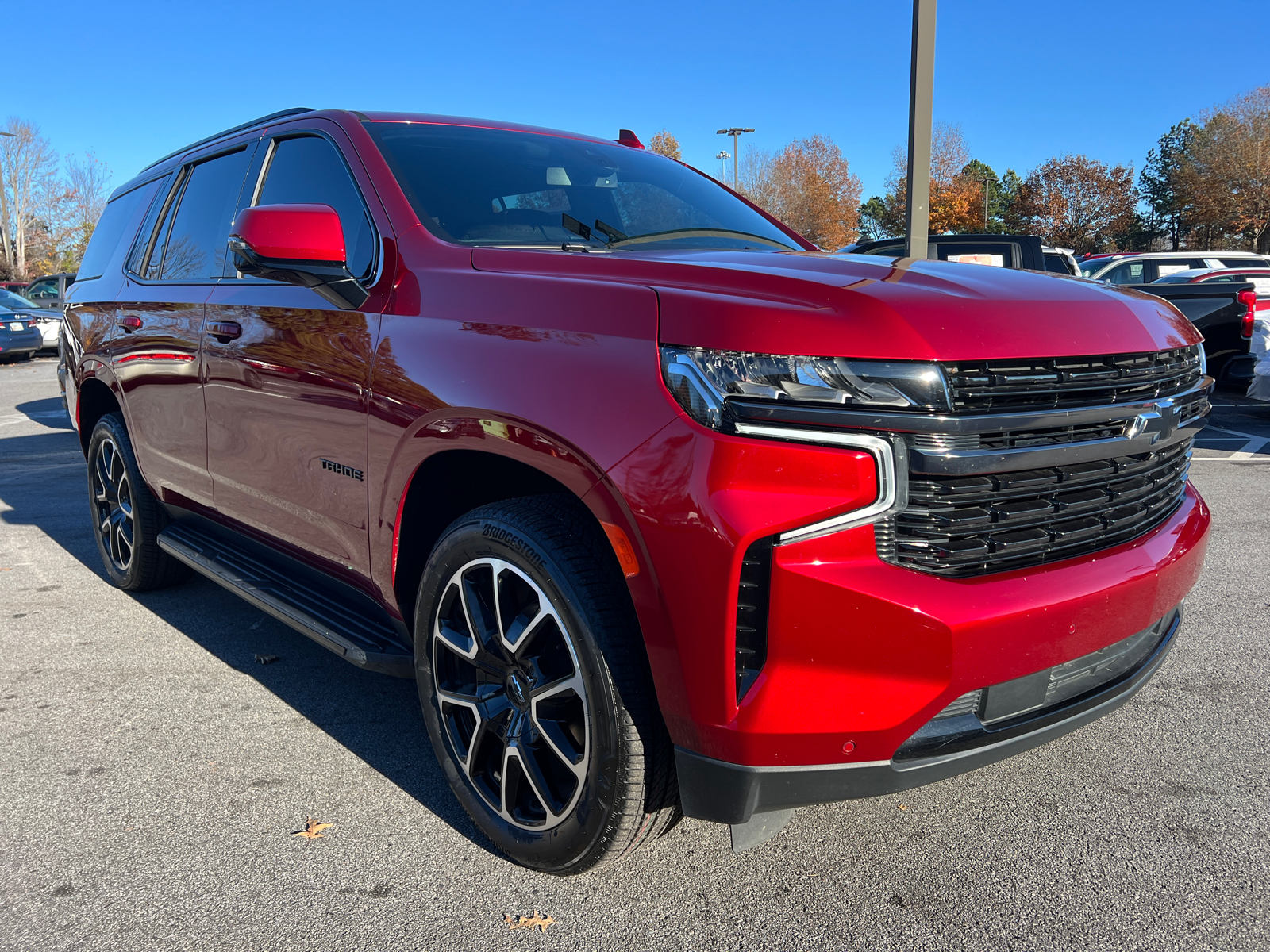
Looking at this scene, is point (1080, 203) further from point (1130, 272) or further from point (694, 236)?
point (694, 236)

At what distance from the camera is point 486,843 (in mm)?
2533

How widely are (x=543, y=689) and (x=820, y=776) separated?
680mm

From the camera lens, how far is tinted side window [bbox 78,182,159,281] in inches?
185

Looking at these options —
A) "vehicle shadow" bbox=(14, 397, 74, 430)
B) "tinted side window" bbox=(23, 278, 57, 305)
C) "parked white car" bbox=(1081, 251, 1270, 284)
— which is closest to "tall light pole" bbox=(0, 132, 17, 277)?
"tinted side window" bbox=(23, 278, 57, 305)

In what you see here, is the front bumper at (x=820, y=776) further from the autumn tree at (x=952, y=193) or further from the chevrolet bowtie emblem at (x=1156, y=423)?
the autumn tree at (x=952, y=193)

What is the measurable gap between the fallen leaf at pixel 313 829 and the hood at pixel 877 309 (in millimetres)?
1536

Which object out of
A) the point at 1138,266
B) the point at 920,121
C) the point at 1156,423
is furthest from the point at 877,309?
the point at 1138,266

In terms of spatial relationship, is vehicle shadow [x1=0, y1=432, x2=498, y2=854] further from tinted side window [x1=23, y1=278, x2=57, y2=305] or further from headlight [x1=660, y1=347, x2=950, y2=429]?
tinted side window [x1=23, y1=278, x2=57, y2=305]

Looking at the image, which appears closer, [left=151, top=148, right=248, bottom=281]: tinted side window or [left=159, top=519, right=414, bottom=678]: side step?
[left=159, top=519, right=414, bottom=678]: side step

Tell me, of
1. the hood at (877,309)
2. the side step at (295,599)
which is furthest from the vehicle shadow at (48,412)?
the hood at (877,309)

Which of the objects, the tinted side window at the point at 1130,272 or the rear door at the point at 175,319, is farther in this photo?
the tinted side window at the point at 1130,272

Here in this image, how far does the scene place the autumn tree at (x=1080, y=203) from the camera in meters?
60.1

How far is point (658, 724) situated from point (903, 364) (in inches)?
Result: 35.7

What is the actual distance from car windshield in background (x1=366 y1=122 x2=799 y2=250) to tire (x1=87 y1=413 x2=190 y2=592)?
7.38ft
